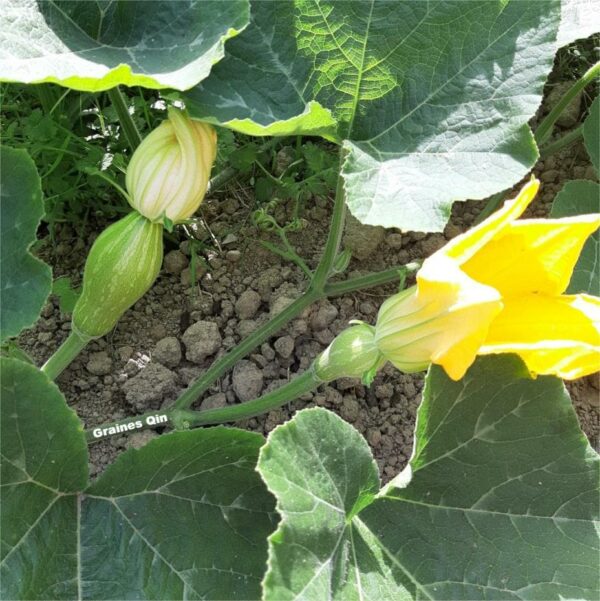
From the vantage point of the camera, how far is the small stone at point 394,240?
235 centimetres

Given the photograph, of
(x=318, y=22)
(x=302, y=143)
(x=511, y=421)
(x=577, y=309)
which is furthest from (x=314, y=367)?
(x=302, y=143)

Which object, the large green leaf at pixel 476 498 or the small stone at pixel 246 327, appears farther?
the small stone at pixel 246 327

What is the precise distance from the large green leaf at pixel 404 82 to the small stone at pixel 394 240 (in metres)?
0.61

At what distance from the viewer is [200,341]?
213 cm

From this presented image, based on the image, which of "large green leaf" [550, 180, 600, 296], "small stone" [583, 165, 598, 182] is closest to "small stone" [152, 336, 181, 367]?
"large green leaf" [550, 180, 600, 296]

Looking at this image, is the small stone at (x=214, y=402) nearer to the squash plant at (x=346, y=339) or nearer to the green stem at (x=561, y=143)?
the squash plant at (x=346, y=339)

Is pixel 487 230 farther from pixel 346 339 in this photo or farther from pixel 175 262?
pixel 175 262

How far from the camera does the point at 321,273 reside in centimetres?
195

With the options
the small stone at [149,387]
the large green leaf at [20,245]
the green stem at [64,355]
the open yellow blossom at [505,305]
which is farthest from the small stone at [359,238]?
the large green leaf at [20,245]

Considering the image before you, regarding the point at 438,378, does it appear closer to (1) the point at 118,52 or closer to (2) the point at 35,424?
(2) the point at 35,424

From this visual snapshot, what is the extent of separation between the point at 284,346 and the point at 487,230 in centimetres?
91

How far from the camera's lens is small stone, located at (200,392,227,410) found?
2.08m

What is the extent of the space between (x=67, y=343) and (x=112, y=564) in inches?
20.5

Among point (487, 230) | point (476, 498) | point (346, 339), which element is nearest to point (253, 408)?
point (346, 339)
